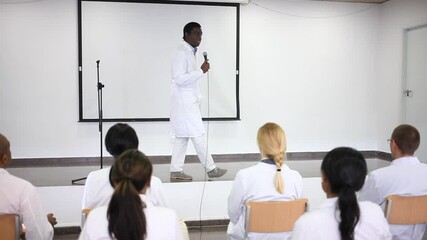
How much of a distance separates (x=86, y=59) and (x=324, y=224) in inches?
202

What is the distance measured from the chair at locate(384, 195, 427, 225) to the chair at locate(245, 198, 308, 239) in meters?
0.42

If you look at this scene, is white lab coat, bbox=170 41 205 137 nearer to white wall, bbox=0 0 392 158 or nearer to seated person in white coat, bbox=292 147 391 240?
white wall, bbox=0 0 392 158

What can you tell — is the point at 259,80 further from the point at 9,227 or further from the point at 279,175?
the point at 9,227

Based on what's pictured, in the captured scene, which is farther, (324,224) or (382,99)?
(382,99)

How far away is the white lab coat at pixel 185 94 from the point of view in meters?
4.47

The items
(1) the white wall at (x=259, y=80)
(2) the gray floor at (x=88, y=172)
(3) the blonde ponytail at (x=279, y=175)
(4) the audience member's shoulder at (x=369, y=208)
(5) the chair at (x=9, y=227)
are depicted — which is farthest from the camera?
(1) the white wall at (x=259, y=80)

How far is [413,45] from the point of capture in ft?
20.6

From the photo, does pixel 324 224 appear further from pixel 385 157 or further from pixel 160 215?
pixel 385 157

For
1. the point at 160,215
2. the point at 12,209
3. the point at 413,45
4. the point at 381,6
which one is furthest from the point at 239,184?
the point at 381,6

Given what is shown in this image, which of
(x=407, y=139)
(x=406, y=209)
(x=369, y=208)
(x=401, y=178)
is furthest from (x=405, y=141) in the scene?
(x=369, y=208)

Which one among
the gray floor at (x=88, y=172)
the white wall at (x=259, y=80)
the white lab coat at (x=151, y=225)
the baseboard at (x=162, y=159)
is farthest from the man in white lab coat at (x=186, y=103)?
the white lab coat at (x=151, y=225)

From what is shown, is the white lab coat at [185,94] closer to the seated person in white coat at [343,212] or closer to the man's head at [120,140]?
the man's head at [120,140]

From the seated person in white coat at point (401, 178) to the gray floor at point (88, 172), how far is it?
7.77 feet

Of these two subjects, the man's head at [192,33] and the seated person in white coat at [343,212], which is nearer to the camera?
the seated person in white coat at [343,212]
